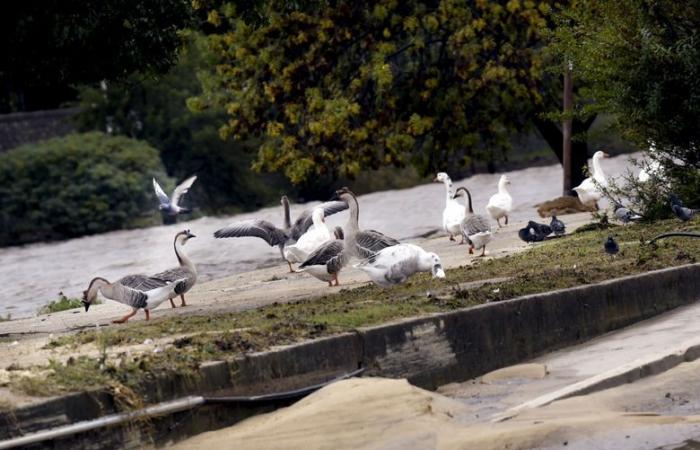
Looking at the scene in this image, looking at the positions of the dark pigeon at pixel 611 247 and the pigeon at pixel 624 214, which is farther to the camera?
the pigeon at pixel 624 214

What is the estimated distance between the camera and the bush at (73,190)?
156 ft

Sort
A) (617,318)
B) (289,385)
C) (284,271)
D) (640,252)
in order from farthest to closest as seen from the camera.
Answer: (284,271), (640,252), (617,318), (289,385)

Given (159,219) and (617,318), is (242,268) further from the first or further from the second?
(617,318)

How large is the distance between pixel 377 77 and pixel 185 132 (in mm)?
24508

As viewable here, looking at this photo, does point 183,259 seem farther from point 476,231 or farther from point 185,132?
point 185,132

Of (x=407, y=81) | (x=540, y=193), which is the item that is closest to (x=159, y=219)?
(x=540, y=193)

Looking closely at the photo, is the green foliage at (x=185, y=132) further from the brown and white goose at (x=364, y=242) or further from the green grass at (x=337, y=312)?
the brown and white goose at (x=364, y=242)

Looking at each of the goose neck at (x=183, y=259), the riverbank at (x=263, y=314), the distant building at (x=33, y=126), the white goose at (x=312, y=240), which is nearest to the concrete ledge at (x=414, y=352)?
the riverbank at (x=263, y=314)

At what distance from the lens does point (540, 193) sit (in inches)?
1813

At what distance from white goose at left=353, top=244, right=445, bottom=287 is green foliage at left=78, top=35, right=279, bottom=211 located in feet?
120

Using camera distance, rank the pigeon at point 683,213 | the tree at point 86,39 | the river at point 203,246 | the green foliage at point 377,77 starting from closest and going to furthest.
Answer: the tree at point 86,39, the pigeon at point 683,213, the green foliage at point 377,77, the river at point 203,246

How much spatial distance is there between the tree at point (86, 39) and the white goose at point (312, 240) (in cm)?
322

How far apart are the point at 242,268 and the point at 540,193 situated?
15118 mm

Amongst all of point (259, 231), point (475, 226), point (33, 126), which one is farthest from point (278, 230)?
point (33, 126)
